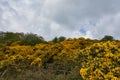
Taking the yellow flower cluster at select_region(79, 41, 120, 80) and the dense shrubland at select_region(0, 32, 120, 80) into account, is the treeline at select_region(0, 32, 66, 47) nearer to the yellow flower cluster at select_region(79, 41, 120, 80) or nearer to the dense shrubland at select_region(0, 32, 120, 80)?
the dense shrubland at select_region(0, 32, 120, 80)

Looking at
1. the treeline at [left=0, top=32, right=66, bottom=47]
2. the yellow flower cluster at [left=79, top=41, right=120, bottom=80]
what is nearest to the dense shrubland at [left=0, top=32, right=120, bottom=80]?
the yellow flower cluster at [left=79, top=41, right=120, bottom=80]

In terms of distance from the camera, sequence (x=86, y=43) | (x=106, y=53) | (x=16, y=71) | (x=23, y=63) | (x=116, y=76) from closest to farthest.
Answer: (x=116, y=76), (x=106, y=53), (x=16, y=71), (x=23, y=63), (x=86, y=43)

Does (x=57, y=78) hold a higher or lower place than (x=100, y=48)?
lower

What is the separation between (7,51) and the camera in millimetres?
19078

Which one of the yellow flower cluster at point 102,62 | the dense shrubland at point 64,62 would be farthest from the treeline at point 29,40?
the yellow flower cluster at point 102,62

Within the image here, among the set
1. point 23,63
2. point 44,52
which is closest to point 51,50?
point 44,52

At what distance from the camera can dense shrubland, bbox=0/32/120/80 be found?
10.6 metres

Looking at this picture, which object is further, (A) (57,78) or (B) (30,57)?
(B) (30,57)

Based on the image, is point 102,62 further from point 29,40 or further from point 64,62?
point 29,40

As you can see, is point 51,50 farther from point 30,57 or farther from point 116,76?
point 116,76

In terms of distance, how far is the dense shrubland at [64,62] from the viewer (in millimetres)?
10625

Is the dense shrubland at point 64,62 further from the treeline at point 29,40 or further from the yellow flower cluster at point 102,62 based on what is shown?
the treeline at point 29,40

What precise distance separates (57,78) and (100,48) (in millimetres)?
1787

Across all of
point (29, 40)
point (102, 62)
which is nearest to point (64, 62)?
point (102, 62)
